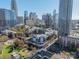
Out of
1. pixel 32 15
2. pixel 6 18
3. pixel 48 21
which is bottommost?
pixel 48 21

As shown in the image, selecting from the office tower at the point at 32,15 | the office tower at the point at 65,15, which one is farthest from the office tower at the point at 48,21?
the office tower at the point at 65,15

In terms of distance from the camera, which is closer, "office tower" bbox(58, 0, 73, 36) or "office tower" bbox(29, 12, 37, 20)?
"office tower" bbox(58, 0, 73, 36)

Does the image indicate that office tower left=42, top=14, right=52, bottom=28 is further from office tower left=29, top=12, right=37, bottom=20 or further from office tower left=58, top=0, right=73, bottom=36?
office tower left=58, top=0, right=73, bottom=36

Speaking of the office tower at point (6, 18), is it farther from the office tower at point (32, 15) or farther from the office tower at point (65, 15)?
the office tower at point (65, 15)

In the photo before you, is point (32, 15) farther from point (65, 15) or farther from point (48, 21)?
point (65, 15)

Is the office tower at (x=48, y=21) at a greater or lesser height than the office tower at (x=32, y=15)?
lesser

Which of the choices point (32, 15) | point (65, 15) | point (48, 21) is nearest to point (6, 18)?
point (32, 15)

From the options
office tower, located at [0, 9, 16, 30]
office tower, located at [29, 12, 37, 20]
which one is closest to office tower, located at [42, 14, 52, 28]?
office tower, located at [29, 12, 37, 20]

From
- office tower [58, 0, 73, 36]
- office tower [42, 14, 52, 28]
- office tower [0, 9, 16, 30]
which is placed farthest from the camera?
office tower [42, 14, 52, 28]

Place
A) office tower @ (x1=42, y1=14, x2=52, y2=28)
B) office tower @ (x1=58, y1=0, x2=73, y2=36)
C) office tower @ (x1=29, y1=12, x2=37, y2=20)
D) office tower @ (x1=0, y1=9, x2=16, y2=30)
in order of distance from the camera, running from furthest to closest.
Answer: office tower @ (x1=29, y1=12, x2=37, y2=20) < office tower @ (x1=42, y1=14, x2=52, y2=28) < office tower @ (x1=0, y1=9, x2=16, y2=30) < office tower @ (x1=58, y1=0, x2=73, y2=36)

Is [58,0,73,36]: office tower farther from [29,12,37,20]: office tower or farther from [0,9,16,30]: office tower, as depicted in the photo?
[0,9,16,30]: office tower

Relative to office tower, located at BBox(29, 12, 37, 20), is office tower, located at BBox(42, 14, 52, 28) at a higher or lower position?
lower

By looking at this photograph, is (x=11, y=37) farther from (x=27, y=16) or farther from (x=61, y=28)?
(x=27, y=16)
